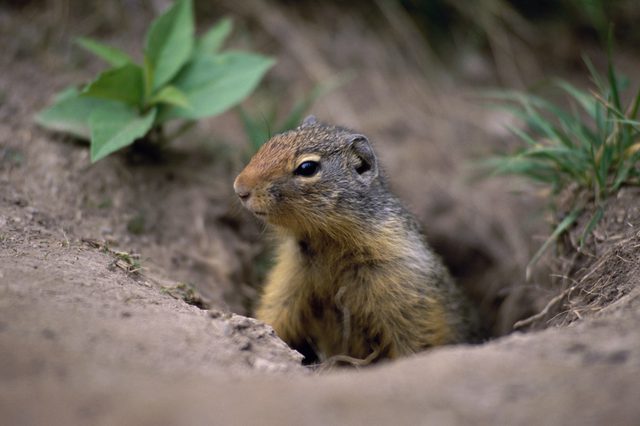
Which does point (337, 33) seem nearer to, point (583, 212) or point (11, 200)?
point (583, 212)

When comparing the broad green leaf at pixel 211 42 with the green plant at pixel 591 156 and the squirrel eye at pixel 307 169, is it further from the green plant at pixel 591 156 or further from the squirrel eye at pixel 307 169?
the green plant at pixel 591 156

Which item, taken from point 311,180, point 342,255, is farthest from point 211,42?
point 342,255

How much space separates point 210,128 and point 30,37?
2117mm

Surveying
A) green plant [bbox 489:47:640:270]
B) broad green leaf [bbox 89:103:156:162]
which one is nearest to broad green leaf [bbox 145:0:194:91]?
broad green leaf [bbox 89:103:156:162]

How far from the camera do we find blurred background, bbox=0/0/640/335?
6324 mm

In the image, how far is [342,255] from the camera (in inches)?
205

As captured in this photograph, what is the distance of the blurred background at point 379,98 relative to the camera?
632 cm

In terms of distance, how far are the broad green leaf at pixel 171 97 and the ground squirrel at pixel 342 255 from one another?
85 cm

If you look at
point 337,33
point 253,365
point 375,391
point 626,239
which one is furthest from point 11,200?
point 337,33

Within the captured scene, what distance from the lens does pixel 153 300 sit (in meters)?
4.12

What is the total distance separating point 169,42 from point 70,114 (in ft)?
3.63

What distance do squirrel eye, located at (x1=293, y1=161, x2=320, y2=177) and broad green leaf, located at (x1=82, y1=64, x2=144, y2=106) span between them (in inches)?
72.6

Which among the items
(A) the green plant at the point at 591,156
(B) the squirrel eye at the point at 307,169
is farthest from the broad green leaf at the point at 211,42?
(A) the green plant at the point at 591,156

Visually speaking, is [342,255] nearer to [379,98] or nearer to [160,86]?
[160,86]
